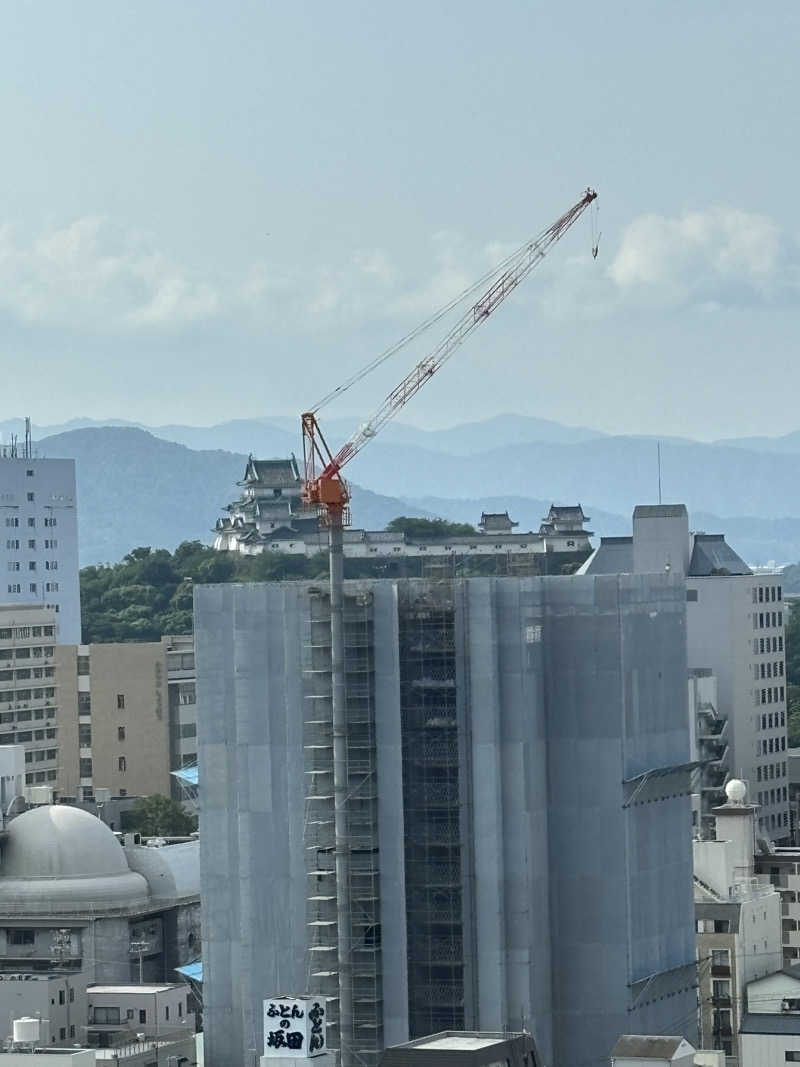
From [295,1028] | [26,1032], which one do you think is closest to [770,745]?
[26,1032]

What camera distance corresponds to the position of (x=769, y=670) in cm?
15000

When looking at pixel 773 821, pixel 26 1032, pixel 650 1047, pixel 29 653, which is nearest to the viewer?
pixel 650 1047

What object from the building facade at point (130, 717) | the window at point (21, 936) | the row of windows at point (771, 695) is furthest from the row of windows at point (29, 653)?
the window at point (21, 936)

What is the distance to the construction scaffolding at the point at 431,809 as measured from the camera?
7681 centimetres

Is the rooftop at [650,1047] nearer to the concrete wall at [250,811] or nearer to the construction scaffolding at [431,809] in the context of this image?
the construction scaffolding at [431,809]

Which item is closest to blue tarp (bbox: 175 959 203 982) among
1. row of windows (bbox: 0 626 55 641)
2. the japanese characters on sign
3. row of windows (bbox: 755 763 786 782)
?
the japanese characters on sign

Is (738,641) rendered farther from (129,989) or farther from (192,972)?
(129,989)

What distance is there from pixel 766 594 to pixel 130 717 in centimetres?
3326

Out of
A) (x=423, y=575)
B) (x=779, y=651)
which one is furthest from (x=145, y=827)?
(x=423, y=575)

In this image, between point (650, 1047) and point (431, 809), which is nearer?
point (650, 1047)

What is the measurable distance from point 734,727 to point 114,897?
172ft

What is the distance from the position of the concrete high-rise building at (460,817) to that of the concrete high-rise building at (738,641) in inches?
2420

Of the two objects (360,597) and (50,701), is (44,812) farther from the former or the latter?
(50,701)

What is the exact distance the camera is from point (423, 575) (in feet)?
271
